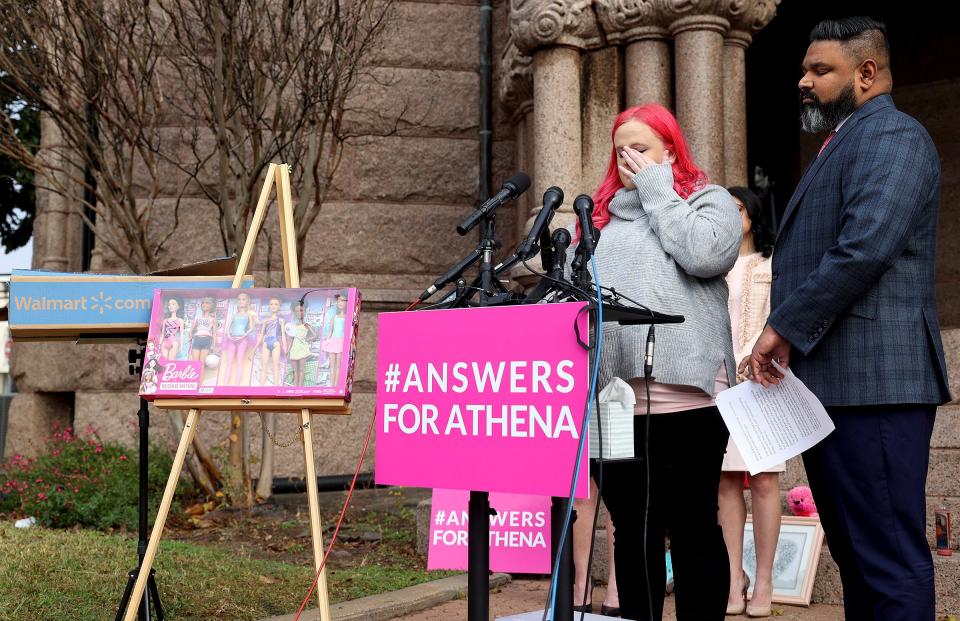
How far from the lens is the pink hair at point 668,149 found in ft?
11.5

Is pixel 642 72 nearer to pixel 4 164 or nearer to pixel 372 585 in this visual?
pixel 372 585

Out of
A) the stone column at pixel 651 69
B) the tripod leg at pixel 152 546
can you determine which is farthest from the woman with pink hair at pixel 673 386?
the stone column at pixel 651 69

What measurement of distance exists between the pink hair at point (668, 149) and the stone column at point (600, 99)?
10.6 ft

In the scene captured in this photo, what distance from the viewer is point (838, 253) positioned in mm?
2736

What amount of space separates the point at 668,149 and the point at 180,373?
1870 mm

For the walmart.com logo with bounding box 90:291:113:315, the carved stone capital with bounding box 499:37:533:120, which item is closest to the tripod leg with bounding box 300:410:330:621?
the walmart.com logo with bounding box 90:291:113:315

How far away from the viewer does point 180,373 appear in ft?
11.4

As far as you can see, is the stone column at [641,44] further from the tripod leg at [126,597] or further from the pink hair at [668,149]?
the tripod leg at [126,597]

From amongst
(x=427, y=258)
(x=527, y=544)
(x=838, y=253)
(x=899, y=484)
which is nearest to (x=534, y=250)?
(x=838, y=253)

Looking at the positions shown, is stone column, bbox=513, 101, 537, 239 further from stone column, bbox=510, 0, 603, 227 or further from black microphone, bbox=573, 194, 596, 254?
black microphone, bbox=573, 194, 596, 254

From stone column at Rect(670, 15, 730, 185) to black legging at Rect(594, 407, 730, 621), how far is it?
3.49 m

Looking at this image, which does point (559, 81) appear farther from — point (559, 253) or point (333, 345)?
point (559, 253)

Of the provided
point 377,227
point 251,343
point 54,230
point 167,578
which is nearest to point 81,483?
point 167,578

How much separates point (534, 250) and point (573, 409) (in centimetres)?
54
